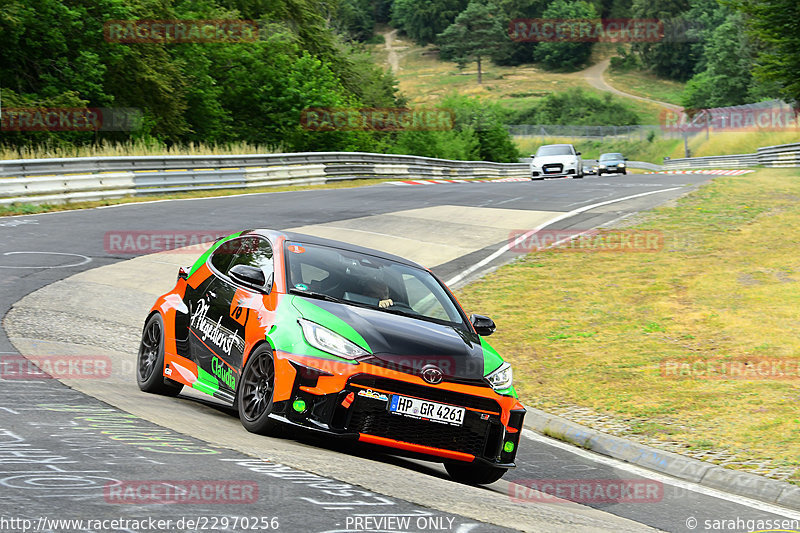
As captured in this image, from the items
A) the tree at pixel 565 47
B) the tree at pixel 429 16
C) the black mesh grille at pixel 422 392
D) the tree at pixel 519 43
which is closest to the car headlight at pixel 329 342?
the black mesh grille at pixel 422 392

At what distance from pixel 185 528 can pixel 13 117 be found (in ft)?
107

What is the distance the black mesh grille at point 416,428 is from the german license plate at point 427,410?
0.03 m

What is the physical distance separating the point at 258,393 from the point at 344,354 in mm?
756

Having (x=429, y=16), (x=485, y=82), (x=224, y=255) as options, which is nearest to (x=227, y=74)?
(x=224, y=255)

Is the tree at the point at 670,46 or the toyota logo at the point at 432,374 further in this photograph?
the tree at the point at 670,46

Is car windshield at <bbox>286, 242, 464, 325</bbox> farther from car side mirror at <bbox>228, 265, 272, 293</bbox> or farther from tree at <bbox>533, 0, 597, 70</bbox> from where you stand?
tree at <bbox>533, 0, 597, 70</bbox>

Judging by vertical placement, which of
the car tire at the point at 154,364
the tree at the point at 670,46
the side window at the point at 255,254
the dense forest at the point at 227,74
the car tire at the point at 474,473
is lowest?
the car tire at the point at 474,473

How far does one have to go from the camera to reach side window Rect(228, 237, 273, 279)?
305 inches

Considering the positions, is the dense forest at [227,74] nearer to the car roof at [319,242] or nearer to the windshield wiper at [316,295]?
the car roof at [319,242]

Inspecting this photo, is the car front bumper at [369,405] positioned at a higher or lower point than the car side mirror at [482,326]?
lower

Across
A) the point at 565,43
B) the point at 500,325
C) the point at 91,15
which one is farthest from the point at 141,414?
the point at 565,43

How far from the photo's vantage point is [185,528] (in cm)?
411

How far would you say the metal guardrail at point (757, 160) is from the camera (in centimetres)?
4631

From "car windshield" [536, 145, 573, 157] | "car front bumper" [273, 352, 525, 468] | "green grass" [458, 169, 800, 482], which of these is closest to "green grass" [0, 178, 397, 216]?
"car windshield" [536, 145, 573, 157]
